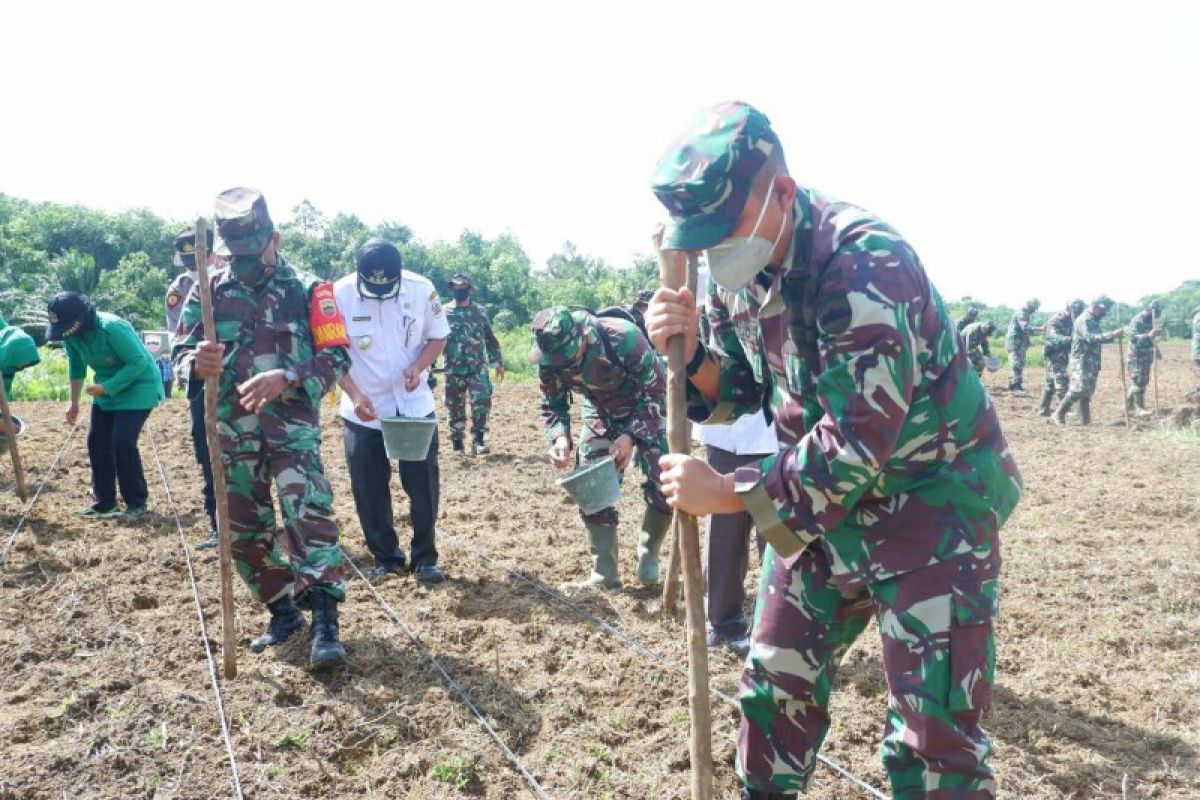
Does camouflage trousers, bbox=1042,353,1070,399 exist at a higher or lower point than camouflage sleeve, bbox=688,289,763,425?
lower

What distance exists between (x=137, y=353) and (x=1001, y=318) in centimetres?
5106

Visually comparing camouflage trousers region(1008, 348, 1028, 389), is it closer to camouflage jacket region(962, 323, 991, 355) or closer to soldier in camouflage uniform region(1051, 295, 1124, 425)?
camouflage jacket region(962, 323, 991, 355)

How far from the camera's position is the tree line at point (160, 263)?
2762 cm

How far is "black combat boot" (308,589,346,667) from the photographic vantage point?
147 inches

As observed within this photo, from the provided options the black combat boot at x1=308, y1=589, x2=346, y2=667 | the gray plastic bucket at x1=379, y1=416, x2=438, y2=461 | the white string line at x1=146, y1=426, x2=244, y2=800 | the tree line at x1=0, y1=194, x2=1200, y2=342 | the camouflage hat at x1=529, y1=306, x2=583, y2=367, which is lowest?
the white string line at x1=146, y1=426, x2=244, y2=800

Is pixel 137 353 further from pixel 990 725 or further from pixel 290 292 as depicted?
pixel 990 725

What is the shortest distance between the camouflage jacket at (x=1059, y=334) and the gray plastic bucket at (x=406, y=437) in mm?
12322

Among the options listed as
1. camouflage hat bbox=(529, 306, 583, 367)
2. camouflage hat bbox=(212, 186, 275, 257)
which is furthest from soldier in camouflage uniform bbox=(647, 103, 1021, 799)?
camouflage hat bbox=(212, 186, 275, 257)

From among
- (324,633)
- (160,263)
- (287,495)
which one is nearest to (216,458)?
(287,495)

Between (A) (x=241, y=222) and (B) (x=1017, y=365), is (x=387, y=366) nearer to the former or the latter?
(A) (x=241, y=222)

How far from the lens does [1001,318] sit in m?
49.8

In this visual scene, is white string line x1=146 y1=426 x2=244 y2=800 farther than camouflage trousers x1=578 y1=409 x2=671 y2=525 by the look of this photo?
No

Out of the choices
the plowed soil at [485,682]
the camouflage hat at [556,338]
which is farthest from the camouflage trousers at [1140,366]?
the camouflage hat at [556,338]

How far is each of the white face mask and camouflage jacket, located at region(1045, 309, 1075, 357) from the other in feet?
45.1
